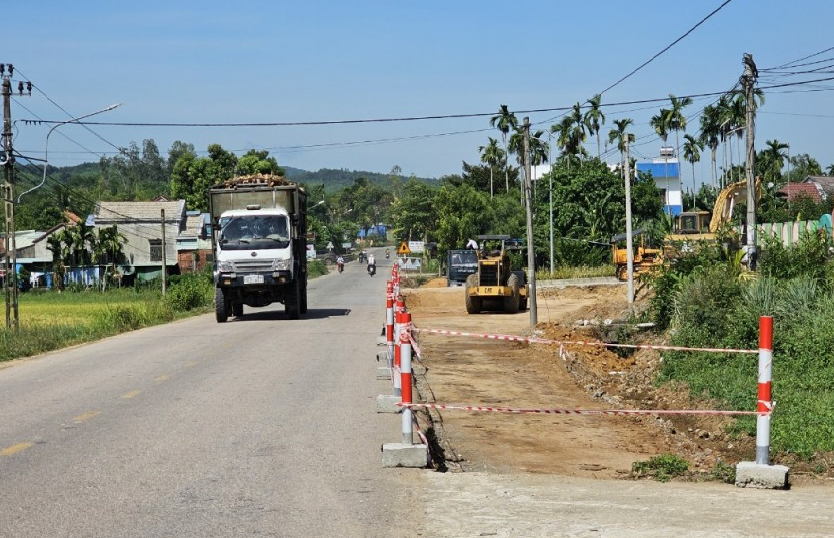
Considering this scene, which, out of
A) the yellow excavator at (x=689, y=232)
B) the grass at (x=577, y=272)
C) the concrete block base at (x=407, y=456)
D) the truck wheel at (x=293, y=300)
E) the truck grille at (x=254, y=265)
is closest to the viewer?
the concrete block base at (x=407, y=456)

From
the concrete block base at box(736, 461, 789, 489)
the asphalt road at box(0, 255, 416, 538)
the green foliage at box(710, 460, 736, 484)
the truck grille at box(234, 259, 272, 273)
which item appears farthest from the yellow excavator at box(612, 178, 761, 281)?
the concrete block base at box(736, 461, 789, 489)

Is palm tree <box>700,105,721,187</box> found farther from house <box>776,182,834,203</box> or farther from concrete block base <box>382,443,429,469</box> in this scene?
concrete block base <box>382,443,429,469</box>

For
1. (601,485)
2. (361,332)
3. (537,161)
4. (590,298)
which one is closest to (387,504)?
(601,485)

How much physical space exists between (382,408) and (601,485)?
3938 millimetres

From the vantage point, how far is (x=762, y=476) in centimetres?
860

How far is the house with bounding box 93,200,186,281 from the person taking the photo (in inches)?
3418

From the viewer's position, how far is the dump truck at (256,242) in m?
28.1

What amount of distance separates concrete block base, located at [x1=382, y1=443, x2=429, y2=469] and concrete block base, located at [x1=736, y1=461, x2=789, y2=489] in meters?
2.61

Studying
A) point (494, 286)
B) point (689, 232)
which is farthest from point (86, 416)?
point (689, 232)

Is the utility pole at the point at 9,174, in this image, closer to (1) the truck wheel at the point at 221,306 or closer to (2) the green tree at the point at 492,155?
(1) the truck wheel at the point at 221,306

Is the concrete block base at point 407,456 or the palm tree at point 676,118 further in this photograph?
the palm tree at point 676,118

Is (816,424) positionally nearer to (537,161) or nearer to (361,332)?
(361,332)

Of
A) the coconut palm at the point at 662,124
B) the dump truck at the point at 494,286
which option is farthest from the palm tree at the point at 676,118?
the dump truck at the point at 494,286

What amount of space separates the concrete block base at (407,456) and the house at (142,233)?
7762cm
